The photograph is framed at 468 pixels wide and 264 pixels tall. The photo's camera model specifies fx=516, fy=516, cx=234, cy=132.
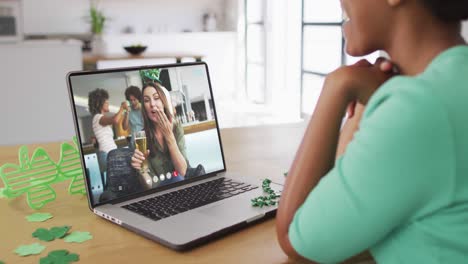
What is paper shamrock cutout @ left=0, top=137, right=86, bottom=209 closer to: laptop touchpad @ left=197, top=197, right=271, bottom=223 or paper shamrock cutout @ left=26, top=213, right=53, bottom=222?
paper shamrock cutout @ left=26, top=213, right=53, bottom=222

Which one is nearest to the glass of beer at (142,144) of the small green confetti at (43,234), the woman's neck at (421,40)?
the small green confetti at (43,234)

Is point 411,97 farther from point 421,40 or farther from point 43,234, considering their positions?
point 43,234

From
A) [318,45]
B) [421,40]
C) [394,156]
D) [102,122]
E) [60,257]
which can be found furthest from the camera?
[318,45]

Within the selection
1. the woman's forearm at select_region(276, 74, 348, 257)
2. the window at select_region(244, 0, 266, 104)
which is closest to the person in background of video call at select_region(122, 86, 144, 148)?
the woman's forearm at select_region(276, 74, 348, 257)

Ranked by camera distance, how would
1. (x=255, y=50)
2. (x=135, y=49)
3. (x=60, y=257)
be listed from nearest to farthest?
(x=60, y=257) < (x=135, y=49) < (x=255, y=50)

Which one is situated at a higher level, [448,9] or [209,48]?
[448,9]

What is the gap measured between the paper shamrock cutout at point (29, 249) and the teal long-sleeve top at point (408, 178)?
1.49ft

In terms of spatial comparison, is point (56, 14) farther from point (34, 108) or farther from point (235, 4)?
point (34, 108)

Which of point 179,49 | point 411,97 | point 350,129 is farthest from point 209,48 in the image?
point 411,97

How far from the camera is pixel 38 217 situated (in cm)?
99

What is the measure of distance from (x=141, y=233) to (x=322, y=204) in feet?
1.27

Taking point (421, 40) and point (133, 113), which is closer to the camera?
point (421, 40)

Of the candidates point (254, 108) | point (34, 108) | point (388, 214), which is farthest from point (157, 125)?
point (254, 108)

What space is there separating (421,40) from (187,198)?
567mm
